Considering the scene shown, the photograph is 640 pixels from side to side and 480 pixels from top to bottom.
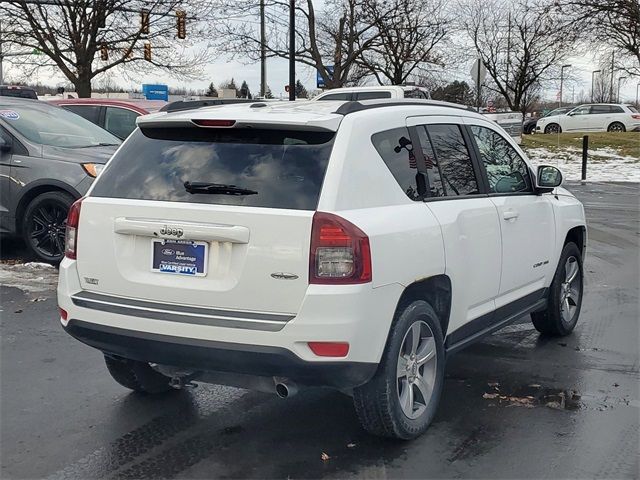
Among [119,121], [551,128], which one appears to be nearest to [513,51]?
[551,128]

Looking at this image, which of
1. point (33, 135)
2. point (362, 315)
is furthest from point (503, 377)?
point (33, 135)

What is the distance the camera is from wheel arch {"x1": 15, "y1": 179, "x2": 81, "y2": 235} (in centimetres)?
858

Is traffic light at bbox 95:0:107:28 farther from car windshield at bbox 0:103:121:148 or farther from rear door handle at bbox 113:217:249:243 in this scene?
rear door handle at bbox 113:217:249:243

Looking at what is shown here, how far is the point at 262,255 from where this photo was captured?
3658mm

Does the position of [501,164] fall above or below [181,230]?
above

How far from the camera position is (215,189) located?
3.87m

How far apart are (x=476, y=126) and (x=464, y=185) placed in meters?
0.62

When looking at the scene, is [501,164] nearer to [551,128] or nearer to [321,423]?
[321,423]

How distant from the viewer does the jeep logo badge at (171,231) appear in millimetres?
3795

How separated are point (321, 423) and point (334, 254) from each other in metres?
1.26

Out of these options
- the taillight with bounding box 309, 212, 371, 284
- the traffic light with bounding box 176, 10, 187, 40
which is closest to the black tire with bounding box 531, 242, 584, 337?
the taillight with bounding box 309, 212, 371, 284

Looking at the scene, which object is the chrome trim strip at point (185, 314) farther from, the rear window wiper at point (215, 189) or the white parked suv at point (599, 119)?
the white parked suv at point (599, 119)

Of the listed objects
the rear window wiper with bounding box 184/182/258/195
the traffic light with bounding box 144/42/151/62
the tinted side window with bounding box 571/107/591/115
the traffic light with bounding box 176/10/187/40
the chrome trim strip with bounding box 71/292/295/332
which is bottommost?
Answer: the chrome trim strip with bounding box 71/292/295/332

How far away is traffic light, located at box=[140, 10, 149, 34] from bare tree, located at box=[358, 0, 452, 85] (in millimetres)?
9406
